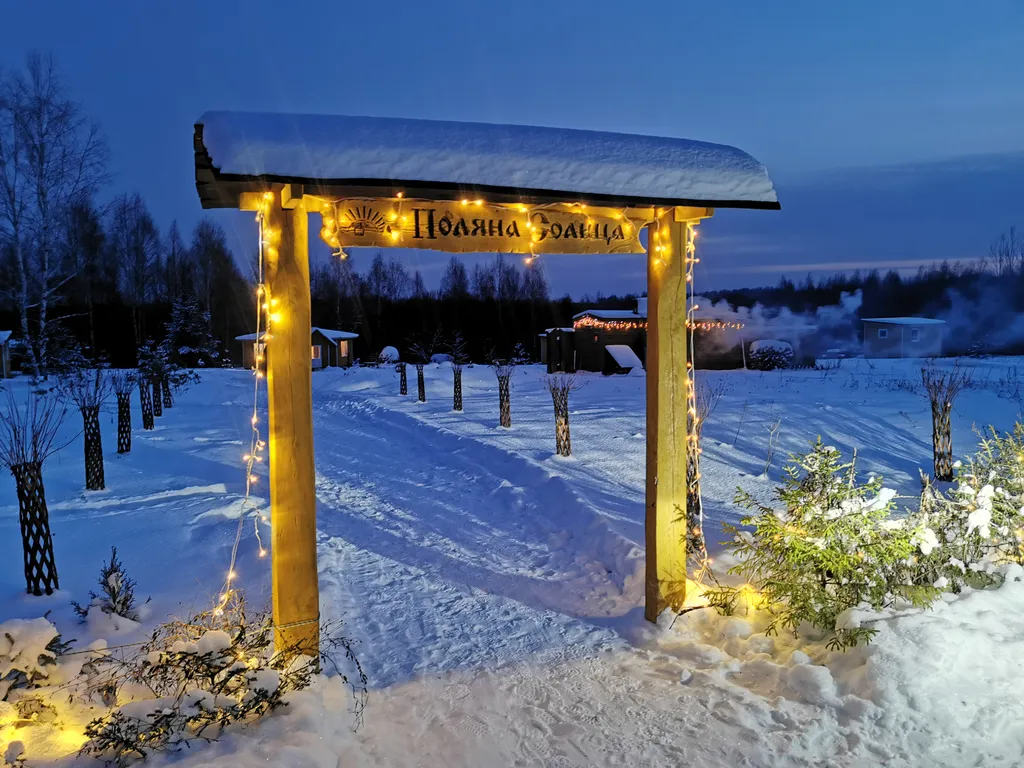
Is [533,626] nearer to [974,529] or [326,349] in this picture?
[974,529]

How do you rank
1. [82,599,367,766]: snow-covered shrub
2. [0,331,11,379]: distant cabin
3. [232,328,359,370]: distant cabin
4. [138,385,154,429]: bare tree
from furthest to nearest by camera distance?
[232,328,359,370]: distant cabin, [0,331,11,379]: distant cabin, [138,385,154,429]: bare tree, [82,599,367,766]: snow-covered shrub

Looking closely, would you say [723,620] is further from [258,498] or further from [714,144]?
[258,498]

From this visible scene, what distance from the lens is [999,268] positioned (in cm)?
4922

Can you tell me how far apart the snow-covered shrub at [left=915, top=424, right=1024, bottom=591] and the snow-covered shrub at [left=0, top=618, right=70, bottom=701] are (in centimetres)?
499

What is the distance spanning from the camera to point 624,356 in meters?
30.7

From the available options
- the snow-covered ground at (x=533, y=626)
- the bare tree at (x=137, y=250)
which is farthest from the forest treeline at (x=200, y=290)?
the snow-covered ground at (x=533, y=626)

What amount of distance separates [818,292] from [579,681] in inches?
2444

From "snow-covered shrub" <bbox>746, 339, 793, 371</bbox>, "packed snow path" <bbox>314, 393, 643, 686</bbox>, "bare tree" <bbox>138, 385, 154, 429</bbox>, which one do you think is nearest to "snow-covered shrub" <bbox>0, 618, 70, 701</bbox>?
"packed snow path" <bbox>314, 393, 643, 686</bbox>

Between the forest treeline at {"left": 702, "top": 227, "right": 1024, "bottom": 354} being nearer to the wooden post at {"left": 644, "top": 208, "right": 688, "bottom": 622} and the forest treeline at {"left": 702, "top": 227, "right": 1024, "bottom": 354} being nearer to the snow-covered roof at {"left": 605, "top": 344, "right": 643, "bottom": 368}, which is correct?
the snow-covered roof at {"left": 605, "top": 344, "right": 643, "bottom": 368}

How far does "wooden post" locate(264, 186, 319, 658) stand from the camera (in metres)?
3.84

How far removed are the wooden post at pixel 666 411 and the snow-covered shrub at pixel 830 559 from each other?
382 millimetres

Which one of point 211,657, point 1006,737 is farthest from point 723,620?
point 211,657

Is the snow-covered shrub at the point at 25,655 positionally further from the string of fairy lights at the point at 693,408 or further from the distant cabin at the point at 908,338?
the distant cabin at the point at 908,338

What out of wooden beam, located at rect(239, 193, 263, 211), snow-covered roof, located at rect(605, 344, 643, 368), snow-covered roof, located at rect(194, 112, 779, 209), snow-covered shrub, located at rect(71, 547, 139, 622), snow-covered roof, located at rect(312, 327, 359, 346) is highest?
snow-covered roof, located at rect(194, 112, 779, 209)
